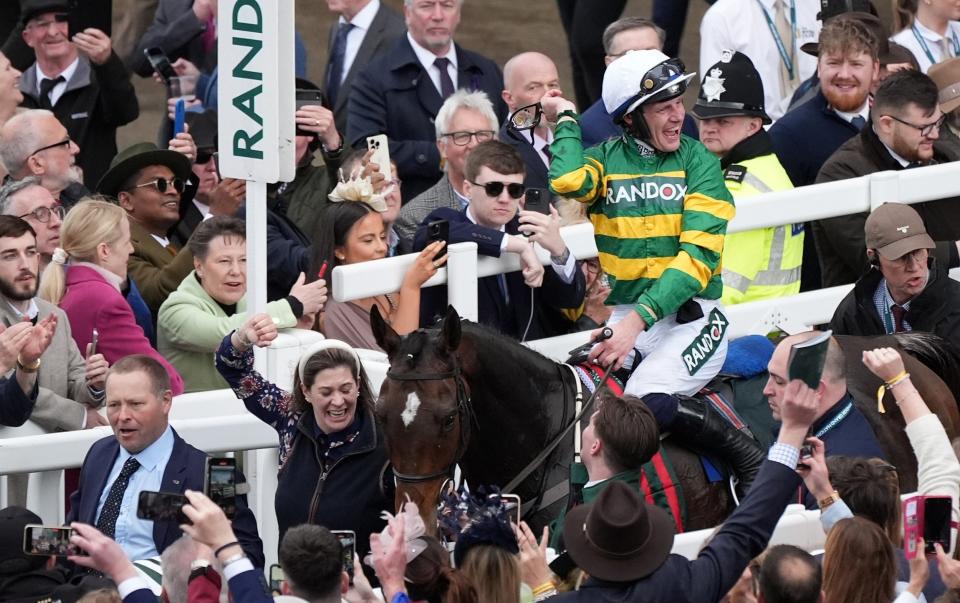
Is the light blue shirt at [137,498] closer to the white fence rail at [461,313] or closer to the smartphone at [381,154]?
the white fence rail at [461,313]

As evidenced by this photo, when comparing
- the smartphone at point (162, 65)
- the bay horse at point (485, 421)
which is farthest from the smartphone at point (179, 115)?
the bay horse at point (485, 421)

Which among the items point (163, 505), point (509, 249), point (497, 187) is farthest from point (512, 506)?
point (497, 187)

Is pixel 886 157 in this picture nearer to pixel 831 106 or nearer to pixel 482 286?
pixel 831 106

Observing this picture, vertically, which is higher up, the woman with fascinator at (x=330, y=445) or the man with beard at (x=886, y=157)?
the man with beard at (x=886, y=157)

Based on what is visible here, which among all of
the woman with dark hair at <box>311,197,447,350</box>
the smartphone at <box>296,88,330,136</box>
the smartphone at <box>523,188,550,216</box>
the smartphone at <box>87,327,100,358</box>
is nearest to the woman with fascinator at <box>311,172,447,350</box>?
the woman with dark hair at <box>311,197,447,350</box>

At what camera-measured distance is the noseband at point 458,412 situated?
6902 millimetres

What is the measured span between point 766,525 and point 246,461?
9.42 feet

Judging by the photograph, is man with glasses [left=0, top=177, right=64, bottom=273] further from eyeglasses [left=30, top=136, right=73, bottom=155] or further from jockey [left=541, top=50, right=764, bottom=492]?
jockey [left=541, top=50, right=764, bottom=492]

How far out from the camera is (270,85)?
7.81m

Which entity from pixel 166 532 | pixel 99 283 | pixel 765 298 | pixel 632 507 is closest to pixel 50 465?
pixel 166 532

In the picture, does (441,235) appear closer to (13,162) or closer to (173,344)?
(173,344)

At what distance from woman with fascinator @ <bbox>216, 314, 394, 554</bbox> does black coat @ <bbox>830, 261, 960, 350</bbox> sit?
8.76 ft

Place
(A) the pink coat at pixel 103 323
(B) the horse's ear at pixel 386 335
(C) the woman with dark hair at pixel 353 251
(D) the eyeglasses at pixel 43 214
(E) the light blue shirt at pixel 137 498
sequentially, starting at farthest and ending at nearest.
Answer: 1. (D) the eyeglasses at pixel 43 214
2. (C) the woman with dark hair at pixel 353 251
3. (A) the pink coat at pixel 103 323
4. (E) the light blue shirt at pixel 137 498
5. (B) the horse's ear at pixel 386 335

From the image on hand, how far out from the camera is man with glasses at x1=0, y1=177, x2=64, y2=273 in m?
8.96
